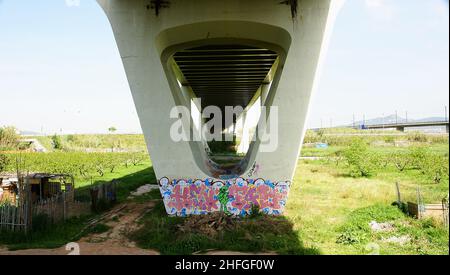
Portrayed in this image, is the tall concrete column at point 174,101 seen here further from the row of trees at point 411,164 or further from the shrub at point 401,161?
the shrub at point 401,161

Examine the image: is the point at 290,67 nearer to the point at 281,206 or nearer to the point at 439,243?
the point at 281,206

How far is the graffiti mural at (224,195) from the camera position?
15.4m

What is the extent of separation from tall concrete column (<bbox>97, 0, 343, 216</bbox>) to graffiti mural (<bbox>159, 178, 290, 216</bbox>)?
0.14ft

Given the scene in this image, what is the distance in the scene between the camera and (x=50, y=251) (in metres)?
10.7

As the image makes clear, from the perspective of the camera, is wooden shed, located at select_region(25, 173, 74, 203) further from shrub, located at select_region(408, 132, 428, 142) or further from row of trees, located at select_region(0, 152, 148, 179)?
shrub, located at select_region(408, 132, 428, 142)

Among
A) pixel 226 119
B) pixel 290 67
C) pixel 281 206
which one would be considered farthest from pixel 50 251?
pixel 226 119

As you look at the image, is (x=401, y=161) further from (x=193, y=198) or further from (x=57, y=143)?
(x=57, y=143)

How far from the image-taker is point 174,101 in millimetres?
15367

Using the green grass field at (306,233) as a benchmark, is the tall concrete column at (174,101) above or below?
above

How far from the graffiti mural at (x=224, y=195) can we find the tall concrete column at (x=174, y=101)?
0.14 feet

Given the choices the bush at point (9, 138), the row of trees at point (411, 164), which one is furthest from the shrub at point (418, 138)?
the bush at point (9, 138)

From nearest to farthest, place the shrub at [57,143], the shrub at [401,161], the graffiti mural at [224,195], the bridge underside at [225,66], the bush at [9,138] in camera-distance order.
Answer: the graffiti mural at [224,195] → the bridge underside at [225,66] → the shrub at [401,161] → the bush at [9,138] → the shrub at [57,143]

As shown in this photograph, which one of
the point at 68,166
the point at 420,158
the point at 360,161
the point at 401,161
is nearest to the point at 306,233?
the point at 360,161

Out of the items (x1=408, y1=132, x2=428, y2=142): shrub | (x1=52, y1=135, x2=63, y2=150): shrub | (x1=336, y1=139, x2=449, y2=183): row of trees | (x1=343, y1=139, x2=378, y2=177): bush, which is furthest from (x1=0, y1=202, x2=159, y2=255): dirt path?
(x1=408, y1=132, x2=428, y2=142): shrub
